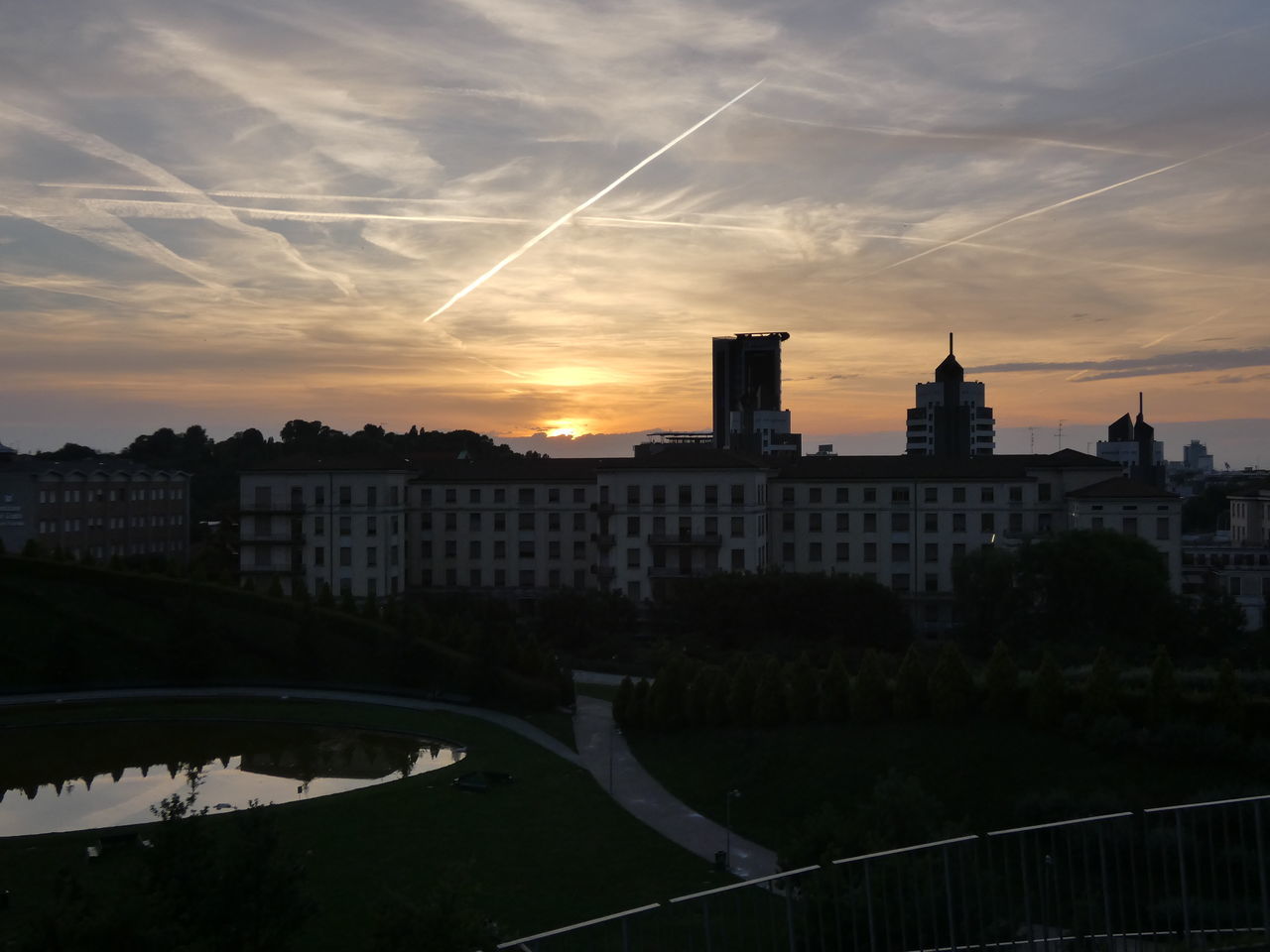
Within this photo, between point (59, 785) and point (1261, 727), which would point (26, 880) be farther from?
point (1261, 727)

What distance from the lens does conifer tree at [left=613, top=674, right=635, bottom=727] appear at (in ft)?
113

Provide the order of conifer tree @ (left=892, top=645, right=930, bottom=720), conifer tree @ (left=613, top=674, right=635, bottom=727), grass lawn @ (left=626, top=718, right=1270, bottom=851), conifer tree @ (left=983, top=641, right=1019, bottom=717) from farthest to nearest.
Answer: conifer tree @ (left=613, top=674, right=635, bottom=727) < conifer tree @ (left=892, top=645, right=930, bottom=720) < conifer tree @ (left=983, top=641, right=1019, bottom=717) < grass lawn @ (left=626, top=718, right=1270, bottom=851)

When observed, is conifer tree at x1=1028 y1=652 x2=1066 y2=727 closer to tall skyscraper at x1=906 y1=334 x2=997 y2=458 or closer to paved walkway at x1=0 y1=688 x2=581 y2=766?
paved walkway at x1=0 y1=688 x2=581 y2=766

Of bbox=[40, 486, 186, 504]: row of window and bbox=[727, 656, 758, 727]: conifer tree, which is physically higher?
bbox=[40, 486, 186, 504]: row of window

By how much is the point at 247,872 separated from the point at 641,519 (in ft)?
147

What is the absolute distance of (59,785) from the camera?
28906 mm

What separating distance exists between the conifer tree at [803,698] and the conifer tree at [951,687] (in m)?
3.43

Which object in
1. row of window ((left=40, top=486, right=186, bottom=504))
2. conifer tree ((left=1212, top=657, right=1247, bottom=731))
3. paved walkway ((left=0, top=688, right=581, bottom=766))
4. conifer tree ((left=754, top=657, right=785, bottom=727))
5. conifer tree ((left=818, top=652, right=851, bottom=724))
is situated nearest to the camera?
conifer tree ((left=1212, top=657, right=1247, bottom=731))

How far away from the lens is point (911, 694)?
96.1 feet

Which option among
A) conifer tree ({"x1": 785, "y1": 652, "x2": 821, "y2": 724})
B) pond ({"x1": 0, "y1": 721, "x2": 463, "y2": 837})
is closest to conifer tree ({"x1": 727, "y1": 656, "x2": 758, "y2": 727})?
conifer tree ({"x1": 785, "y1": 652, "x2": 821, "y2": 724})

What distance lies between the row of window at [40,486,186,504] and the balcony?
140 ft

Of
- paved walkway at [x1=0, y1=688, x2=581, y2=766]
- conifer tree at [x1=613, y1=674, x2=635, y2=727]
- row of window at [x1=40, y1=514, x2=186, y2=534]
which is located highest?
row of window at [x1=40, y1=514, x2=186, y2=534]

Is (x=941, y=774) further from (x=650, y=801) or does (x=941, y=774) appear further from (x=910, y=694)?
(x=650, y=801)

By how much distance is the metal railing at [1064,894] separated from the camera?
945 cm
